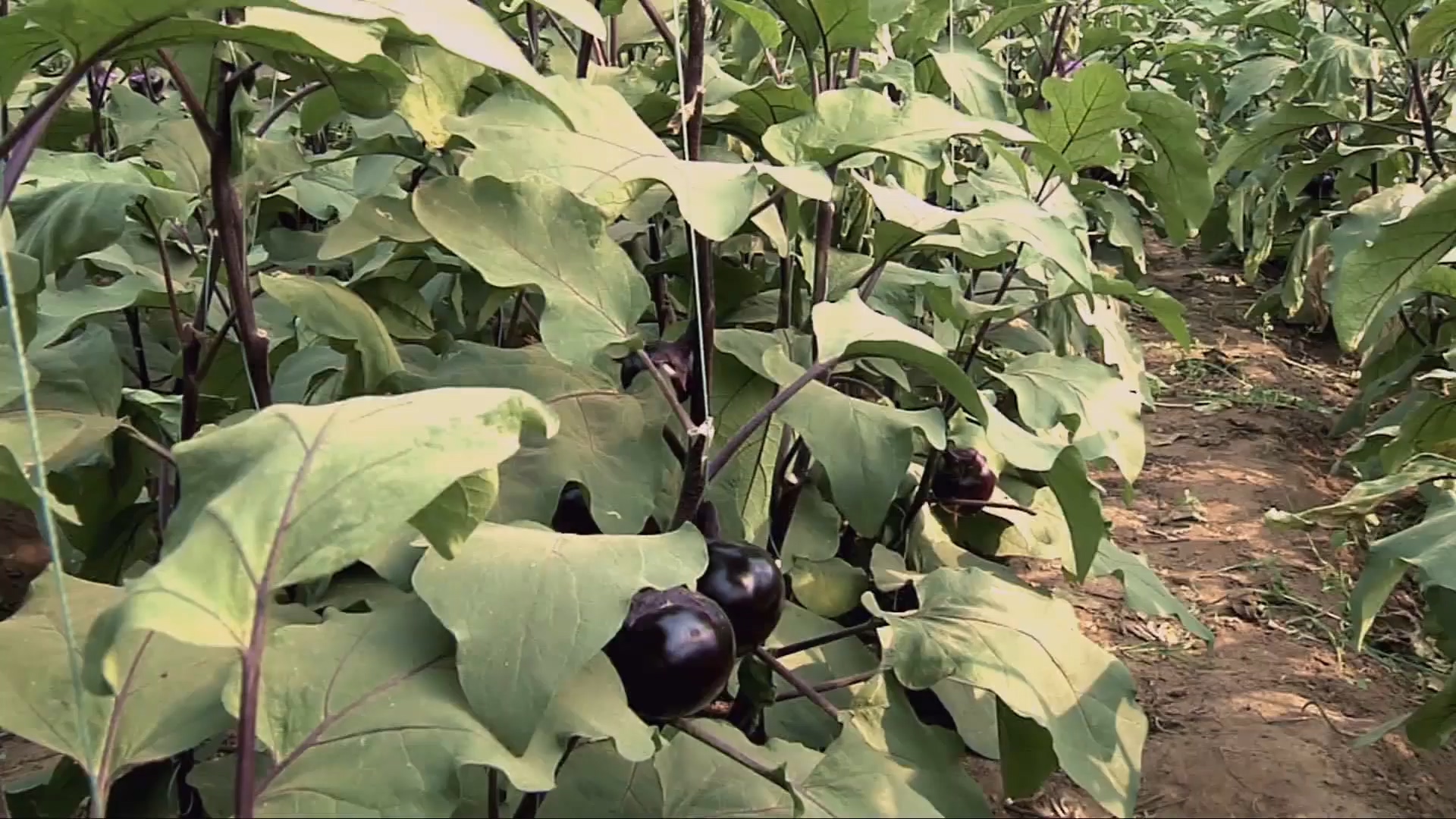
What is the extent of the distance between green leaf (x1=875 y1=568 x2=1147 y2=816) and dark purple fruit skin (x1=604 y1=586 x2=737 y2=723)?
0.22 metres

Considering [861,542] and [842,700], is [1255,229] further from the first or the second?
[842,700]

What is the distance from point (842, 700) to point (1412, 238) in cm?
80

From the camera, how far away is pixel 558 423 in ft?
2.43

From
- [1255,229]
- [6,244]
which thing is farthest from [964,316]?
[1255,229]

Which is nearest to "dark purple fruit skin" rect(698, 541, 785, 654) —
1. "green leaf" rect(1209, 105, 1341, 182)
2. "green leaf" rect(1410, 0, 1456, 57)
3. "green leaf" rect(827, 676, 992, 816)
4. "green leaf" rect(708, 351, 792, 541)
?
"green leaf" rect(827, 676, 992, 816)

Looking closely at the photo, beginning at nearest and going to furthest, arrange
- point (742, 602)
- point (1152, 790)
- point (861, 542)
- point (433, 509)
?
point (433, 509)
point (742, 602)
point (1152, 790)
point (861, 542)

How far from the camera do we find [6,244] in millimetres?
980

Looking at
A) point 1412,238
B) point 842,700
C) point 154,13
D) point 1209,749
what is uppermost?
point 154,13

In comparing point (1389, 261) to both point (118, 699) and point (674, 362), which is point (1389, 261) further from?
point (118, 699)

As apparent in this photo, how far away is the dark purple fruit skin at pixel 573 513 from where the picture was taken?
42.7 inches

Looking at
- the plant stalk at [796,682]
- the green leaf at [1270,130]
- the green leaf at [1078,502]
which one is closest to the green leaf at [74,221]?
the plant stalk at [796,682]

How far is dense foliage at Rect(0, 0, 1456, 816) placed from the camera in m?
0.70

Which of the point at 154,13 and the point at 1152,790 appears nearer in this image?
the point at 154,13

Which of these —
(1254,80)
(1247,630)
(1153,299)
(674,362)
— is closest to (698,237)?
(674,362)
